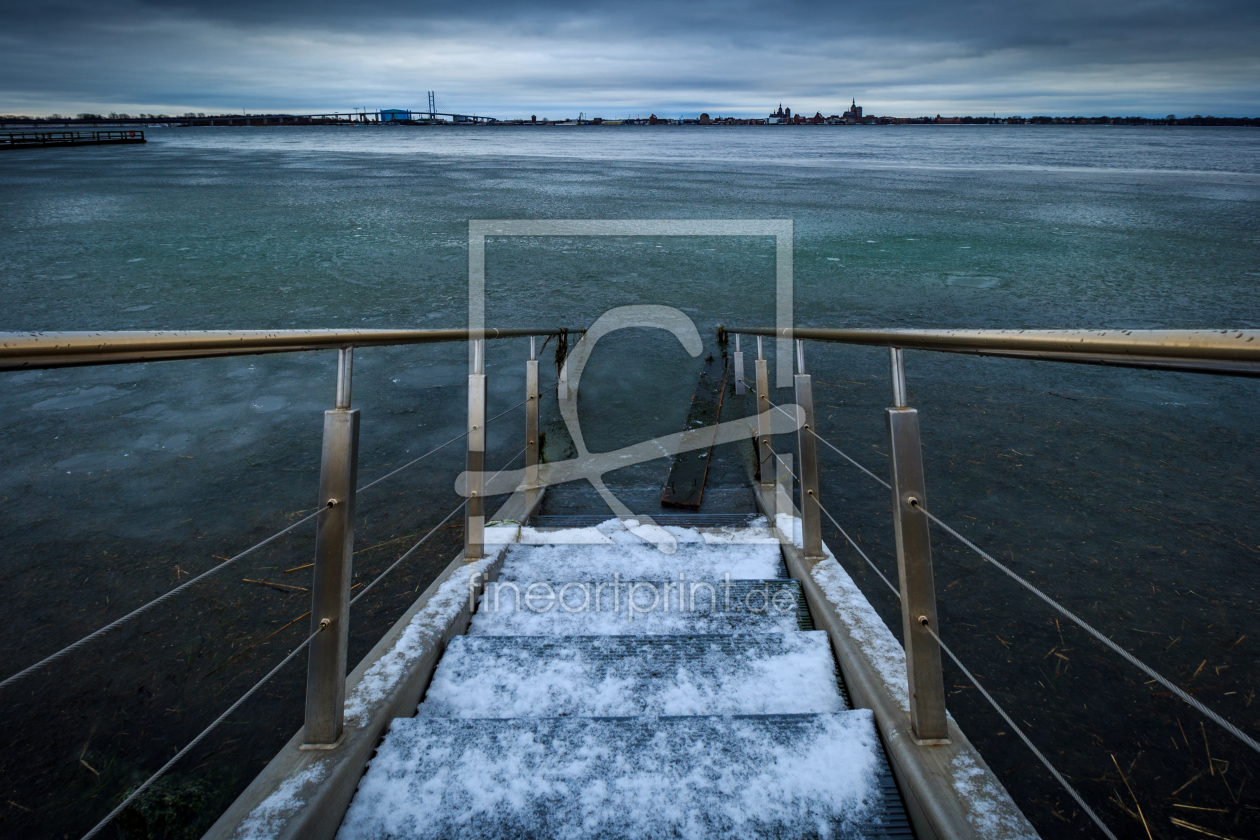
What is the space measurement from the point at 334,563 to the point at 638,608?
1.29m

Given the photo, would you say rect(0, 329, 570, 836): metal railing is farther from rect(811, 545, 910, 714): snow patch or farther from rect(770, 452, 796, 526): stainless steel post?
rect(770, 452, 796, 526): stainless steel post

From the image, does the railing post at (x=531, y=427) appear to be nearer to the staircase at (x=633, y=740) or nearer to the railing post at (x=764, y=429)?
the railing post at (x=764, y=429)

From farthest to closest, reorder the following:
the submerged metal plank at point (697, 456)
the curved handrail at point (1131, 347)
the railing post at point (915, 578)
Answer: the submerged metal plank at point (697, 456), the railing post at point (915, 578), the curved handrail at point (1131, 347)

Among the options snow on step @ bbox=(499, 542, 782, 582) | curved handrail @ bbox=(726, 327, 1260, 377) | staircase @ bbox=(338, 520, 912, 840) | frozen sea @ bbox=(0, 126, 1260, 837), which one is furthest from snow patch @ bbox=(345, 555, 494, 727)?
curved handrail @ bbox=(726, 327, 1260, 377)

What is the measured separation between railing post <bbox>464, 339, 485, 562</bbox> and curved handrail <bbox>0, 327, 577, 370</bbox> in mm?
1102

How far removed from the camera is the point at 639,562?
3.01 metres

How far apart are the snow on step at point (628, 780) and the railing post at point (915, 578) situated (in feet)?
0.53

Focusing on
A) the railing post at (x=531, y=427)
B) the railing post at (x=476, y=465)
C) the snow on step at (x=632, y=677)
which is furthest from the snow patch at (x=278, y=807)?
the railing post at (x=531, y=427)

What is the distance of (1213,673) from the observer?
2758 millimetres

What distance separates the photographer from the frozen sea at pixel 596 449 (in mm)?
2498

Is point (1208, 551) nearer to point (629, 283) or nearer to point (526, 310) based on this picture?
point (526, 310)

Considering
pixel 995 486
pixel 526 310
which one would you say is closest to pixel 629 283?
pixel 526 310

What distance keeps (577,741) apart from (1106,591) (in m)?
2.99

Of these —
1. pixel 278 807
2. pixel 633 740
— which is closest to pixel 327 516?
pixel 278 807
